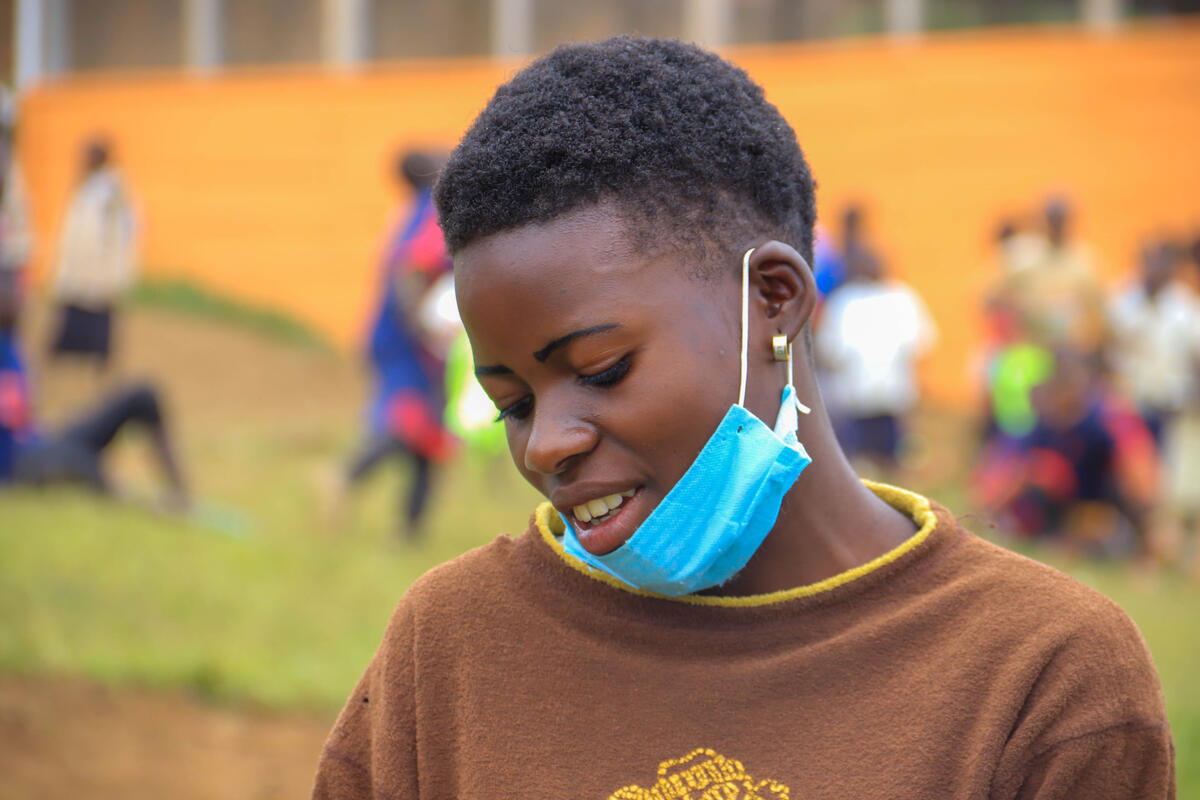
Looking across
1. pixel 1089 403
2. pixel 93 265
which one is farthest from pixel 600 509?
pixel 93 265

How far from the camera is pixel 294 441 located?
34.6 feet

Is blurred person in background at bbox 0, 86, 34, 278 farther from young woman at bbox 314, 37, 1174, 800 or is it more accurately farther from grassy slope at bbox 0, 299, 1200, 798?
young woman at bbox 314, 37, 1174, 800

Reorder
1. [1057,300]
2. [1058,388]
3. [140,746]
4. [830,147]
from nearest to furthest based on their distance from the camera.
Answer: [140,746], [1058,388], [1057,300], [830,147]

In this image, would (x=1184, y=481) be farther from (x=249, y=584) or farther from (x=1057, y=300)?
(x=249, y=584)

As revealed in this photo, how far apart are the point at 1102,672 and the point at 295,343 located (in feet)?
45.6

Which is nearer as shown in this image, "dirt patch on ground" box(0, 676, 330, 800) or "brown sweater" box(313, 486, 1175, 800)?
"brown sweater" box(313, 486, 1175, 800)

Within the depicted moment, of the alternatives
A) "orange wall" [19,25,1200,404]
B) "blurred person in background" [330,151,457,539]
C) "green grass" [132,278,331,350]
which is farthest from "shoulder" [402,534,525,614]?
"green grass" [132,278,331,350]

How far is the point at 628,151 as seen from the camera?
1498mm

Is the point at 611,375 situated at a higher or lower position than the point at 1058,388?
higher

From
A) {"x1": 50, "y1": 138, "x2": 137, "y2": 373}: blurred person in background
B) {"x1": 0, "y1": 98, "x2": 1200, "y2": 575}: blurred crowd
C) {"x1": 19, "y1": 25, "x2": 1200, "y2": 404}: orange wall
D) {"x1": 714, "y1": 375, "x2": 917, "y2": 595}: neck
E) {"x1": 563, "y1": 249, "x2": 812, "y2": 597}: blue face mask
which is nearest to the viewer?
{"x1": 563, "y1": 249, "x2": 812, "y2": 597}: blue face mask

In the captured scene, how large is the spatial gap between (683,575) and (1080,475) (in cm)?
659

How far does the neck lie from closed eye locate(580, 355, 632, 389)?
0.27 metres

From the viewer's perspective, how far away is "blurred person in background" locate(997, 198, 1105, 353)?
8211mm

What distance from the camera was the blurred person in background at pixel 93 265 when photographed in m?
10.7
